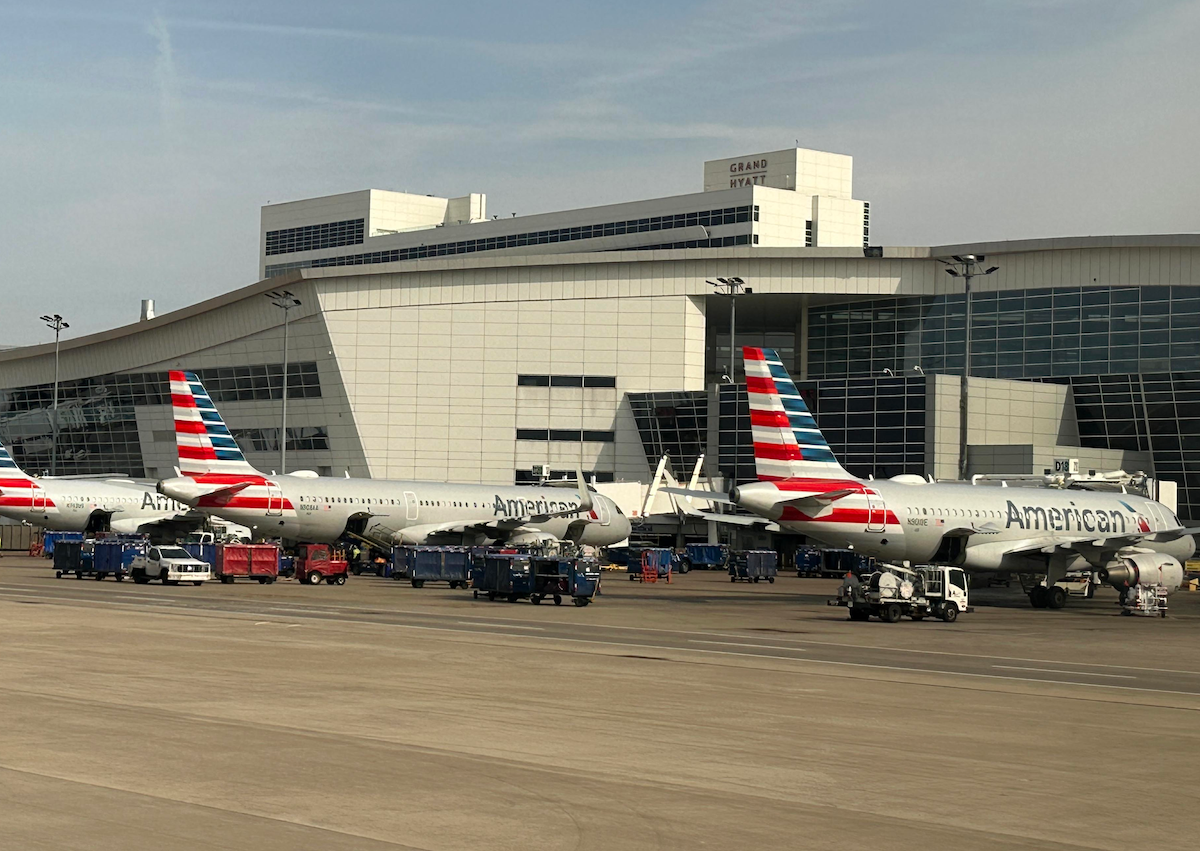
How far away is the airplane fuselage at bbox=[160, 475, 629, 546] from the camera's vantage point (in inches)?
2282

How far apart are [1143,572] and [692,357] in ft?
201

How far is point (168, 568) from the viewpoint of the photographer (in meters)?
53.7

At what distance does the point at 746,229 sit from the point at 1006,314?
28399mm

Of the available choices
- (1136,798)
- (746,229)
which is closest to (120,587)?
(1136,798)

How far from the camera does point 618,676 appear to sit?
24391 millimetres

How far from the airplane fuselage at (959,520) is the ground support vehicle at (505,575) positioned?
25.7 ft

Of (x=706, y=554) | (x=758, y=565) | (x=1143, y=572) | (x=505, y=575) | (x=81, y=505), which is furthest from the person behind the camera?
(x=706, y=554)

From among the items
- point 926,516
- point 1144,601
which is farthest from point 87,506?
point 1144,601

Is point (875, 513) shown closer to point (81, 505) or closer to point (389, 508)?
point (389, 508)

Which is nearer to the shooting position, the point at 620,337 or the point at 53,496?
the point at 53,496

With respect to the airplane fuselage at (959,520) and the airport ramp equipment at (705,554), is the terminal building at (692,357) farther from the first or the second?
the airplane fuselage at (959,520)

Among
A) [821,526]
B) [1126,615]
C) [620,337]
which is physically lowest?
[1126,615]

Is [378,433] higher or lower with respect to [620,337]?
lower

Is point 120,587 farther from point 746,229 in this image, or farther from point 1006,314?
point 746,229
